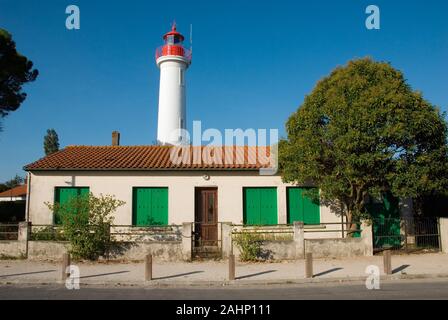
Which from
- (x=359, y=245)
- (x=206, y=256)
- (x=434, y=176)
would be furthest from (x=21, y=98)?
(x=434, y=176)

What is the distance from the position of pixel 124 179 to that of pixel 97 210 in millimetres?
2798

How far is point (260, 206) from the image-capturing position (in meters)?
14.8

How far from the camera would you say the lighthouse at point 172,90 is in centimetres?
2338

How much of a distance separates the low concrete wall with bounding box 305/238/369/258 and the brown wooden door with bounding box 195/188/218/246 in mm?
3932

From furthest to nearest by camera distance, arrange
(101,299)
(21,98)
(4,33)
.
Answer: (21,98) → (4,33) → (101,299)

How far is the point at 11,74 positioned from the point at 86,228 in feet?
38.6

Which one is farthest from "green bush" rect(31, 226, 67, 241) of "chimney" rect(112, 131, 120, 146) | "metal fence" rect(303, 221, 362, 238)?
"metal fence" rect(303, 221, 362, 238)

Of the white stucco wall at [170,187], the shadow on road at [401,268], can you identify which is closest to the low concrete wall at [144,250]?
the white stucco wall at [170,187]

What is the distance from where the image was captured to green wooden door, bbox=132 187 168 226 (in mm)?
14453

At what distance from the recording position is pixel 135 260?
12016 millimetres

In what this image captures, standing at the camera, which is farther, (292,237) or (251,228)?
(251,228)

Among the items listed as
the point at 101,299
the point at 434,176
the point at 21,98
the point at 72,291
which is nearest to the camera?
the point at 101,299

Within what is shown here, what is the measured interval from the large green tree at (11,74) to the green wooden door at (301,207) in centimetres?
1531

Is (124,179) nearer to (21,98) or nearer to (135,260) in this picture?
(135,260)
